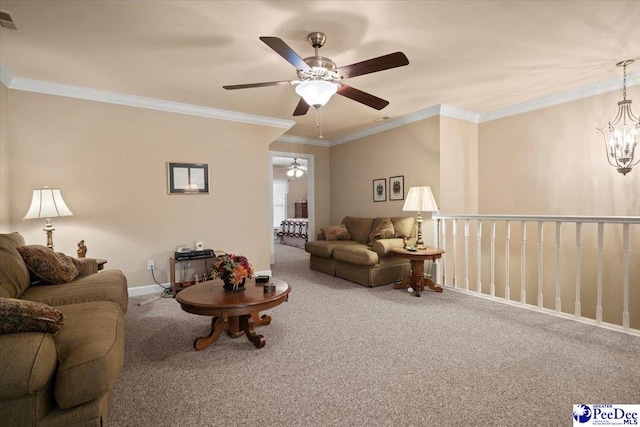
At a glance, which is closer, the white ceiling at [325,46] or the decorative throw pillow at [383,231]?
the white ceiling at [325,46]

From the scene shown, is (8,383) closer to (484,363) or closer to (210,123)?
(484,363)

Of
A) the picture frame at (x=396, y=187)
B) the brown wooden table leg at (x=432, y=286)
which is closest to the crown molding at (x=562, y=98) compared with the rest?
the picture frame at (x=396, y=187)

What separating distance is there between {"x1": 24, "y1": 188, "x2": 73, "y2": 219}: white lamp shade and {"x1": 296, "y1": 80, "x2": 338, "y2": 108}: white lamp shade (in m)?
2.74

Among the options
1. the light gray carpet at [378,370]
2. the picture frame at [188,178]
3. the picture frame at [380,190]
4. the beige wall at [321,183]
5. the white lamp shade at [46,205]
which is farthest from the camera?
the beige wall at [321,183]

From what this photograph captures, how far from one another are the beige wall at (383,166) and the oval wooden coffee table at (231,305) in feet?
9.34

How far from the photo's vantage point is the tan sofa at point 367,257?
4.03 meters

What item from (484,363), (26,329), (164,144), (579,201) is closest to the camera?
(26,329)

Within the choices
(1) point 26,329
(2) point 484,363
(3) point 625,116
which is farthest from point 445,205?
(1) point 26,329

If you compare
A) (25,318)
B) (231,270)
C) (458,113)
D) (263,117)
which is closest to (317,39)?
(231,270)

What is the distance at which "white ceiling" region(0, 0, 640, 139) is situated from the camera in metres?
2.11

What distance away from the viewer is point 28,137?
3225mm

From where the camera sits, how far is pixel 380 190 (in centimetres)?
529

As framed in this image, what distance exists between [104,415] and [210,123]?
3.71m

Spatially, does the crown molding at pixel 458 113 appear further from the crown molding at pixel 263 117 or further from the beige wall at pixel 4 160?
the beige wall at pixel 4 160
